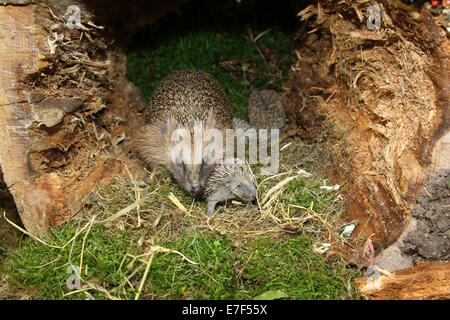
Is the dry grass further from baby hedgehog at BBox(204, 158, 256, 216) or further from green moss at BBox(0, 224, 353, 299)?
green moss at BBox(0, 224, 353, 299)

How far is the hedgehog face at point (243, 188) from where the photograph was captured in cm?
471

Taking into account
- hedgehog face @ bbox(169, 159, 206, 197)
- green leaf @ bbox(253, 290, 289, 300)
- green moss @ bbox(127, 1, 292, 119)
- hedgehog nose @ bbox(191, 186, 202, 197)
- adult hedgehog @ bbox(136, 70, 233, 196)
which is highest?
green moss @ bbox(127, 1, 292, 119)

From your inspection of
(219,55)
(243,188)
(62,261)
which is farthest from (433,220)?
(219,55)

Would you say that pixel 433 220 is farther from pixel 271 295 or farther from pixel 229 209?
pixel 229 209

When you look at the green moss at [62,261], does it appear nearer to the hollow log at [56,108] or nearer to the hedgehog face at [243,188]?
the hollow log at [56,108]

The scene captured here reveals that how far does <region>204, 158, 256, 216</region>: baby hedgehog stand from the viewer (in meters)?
4.72

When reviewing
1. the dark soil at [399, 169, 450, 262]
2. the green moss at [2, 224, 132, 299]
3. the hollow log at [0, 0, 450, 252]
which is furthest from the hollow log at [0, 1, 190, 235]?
the dark soil at [399, 169, 450, 262]

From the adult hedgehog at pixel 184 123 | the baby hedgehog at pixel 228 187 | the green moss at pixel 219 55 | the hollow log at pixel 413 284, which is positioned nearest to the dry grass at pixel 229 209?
the baby hedgehog at pixel 228 187

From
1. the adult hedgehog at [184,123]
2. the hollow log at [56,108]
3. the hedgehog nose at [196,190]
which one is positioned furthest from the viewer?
the adult hedgehog at [184,123]

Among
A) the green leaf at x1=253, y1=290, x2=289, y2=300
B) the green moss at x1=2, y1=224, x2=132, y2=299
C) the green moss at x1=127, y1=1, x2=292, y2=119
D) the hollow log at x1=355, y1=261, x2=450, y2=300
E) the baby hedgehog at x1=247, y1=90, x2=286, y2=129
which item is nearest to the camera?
the hollow log at x1=355, y1=261, x2=450, y2=300

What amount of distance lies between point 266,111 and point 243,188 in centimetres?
180

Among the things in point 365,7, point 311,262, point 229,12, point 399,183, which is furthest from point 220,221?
point 229,12

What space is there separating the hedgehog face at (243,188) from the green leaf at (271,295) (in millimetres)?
1396

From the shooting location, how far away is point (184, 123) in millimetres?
4879
